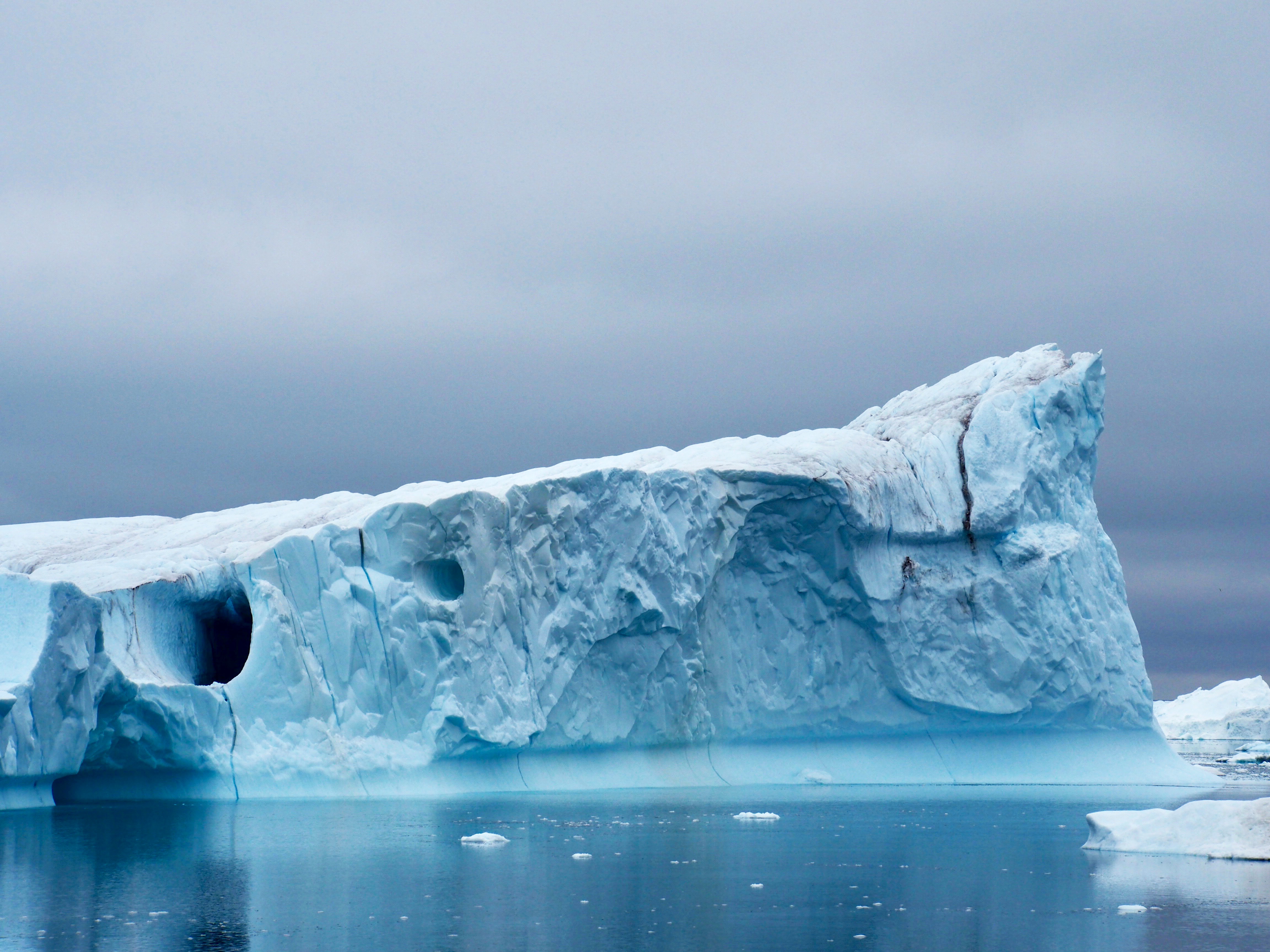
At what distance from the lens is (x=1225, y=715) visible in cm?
5003

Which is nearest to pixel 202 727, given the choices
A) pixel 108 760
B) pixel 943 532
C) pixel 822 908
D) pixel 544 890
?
pixel 108 760

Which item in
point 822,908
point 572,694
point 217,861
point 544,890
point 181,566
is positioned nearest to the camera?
point 822,908

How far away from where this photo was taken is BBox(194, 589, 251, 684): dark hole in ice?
1994 cm

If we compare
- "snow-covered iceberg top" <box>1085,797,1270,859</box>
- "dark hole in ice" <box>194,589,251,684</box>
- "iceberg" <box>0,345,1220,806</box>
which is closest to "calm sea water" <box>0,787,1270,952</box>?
"snow-covered iceberg top" <box>1085,797,1270,859</box>

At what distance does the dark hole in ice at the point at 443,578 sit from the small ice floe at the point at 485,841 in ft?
20.2

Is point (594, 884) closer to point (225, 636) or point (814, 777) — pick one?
point (225, 636)

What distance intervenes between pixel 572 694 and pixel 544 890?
9.97m

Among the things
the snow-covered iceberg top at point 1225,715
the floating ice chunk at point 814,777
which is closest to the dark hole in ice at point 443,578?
the floating ice chunk at point 814,777

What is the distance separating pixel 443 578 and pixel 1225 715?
3886cm

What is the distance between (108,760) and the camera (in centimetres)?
1819

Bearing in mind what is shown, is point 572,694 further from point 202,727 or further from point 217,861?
point 217,861

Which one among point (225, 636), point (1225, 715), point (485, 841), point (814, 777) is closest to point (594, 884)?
point (485, 841)

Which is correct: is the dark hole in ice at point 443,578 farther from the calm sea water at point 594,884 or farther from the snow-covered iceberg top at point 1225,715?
the snow-covered iceberg top at point 1225,715

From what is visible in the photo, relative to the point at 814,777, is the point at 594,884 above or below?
above
